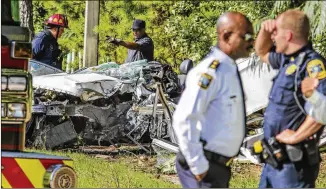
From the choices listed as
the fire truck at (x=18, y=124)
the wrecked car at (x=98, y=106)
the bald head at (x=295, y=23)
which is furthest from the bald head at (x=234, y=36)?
the wrecked car at (x=98, y=106)

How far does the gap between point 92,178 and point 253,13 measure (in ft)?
7.69

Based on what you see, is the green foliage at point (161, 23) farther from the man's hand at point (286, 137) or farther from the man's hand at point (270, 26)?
the man's hand at point (286, 137)

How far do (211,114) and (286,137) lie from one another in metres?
0.71

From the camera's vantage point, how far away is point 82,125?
11.1 meters

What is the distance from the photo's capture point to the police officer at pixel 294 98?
213 inches

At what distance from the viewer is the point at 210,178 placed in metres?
4.99

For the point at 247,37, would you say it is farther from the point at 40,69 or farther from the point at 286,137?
the point at 40,69

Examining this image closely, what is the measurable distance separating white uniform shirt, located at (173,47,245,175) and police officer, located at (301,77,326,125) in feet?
1.62

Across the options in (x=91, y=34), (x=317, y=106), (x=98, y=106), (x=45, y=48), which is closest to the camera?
(x=317, y=106)

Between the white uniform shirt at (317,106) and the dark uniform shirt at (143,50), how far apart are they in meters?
7.26

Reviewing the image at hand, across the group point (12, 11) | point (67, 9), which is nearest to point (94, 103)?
point (12, 11)

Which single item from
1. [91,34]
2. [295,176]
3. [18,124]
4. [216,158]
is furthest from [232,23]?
[91,34]

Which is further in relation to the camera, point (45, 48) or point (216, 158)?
point (45, 48)

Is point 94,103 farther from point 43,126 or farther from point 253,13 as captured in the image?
point 253,13
